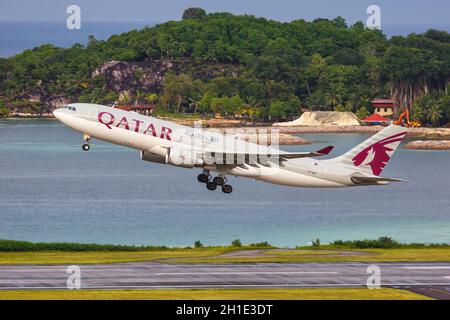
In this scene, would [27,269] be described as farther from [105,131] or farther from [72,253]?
[72,253]

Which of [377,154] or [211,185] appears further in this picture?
[377,154]

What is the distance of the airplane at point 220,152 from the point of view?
104938mm

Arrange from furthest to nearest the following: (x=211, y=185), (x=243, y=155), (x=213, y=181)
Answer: (x=213, y=181) < (x=211, y=185) < (x=243, y=155)

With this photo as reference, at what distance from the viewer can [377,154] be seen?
389ft

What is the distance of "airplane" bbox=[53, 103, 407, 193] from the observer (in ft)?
344

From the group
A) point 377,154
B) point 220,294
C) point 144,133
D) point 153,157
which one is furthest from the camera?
point 377,154

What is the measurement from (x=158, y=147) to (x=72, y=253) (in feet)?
57.0

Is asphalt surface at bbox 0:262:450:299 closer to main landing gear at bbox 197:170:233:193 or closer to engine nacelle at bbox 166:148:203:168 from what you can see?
engine nacelle at bbox 166:148:203:168

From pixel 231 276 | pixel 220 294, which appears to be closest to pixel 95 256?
pixel 231 276

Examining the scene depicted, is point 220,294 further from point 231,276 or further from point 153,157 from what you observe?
point 153,157

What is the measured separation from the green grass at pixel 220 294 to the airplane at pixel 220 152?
60.2 feet

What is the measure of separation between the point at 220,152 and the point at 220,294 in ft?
92.7

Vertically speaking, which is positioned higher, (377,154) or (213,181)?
(377,154)
